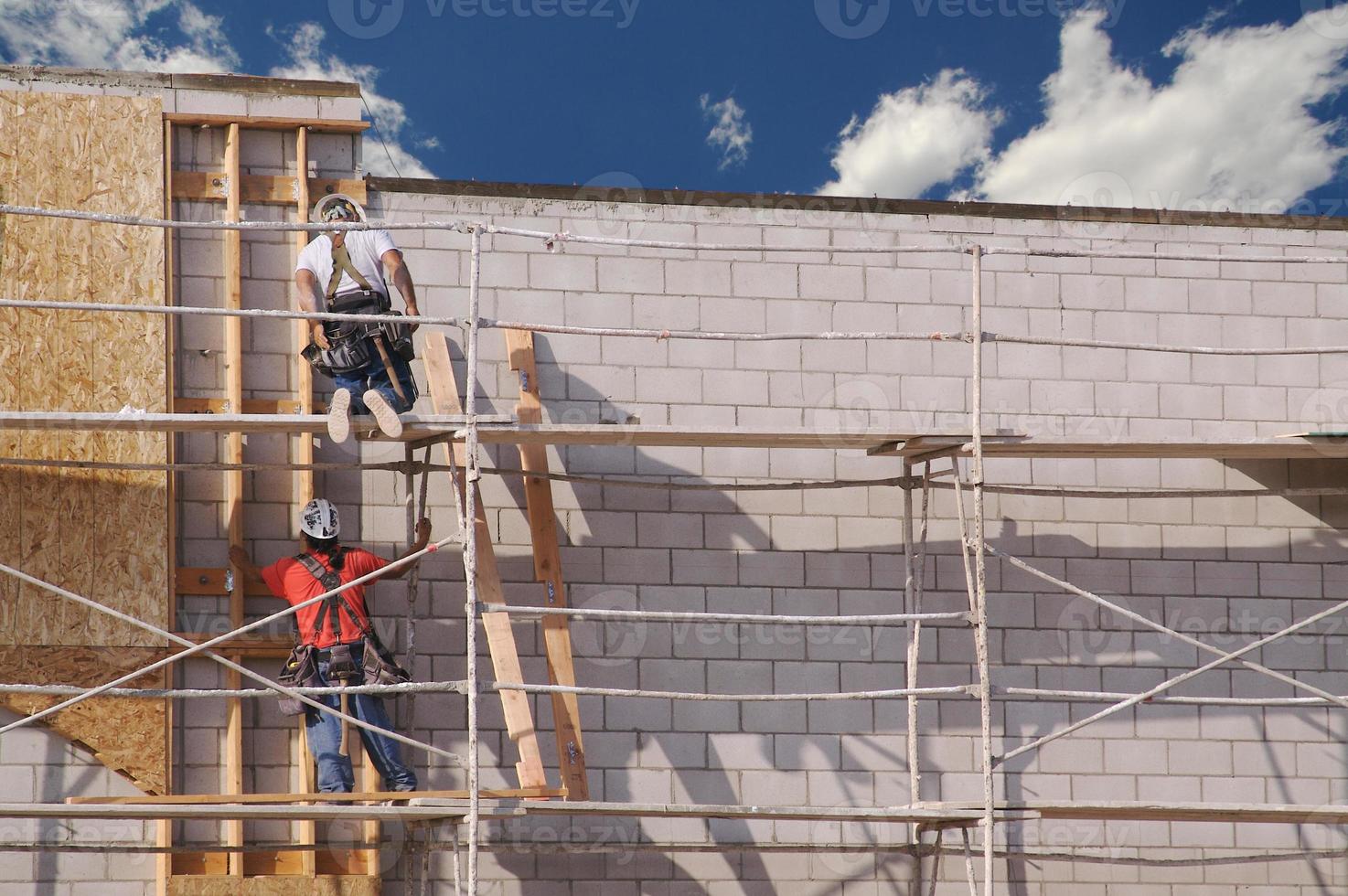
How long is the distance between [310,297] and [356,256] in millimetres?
346

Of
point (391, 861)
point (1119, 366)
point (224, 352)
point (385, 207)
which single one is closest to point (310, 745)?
point (391, 861)

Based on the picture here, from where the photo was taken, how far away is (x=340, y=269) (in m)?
7.60

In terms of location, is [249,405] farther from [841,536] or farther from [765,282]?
[841,536]

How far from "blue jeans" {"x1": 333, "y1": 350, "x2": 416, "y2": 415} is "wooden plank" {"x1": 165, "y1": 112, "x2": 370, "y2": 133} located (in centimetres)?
172

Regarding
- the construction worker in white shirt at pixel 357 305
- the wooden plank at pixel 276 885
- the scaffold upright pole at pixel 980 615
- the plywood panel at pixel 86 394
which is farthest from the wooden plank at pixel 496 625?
the scaffold upright pole at pixel 980 615

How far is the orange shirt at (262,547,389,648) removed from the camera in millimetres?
7266

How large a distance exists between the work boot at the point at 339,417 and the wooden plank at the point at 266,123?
7.79ft

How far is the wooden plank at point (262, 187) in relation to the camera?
8.24 m

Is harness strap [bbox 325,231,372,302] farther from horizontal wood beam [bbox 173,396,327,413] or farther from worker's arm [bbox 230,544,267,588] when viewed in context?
worker's arm [bbox 230,544,267,588]

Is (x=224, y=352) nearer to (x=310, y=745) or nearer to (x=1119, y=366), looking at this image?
(x=310, y=745)

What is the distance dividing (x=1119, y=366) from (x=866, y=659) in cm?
247

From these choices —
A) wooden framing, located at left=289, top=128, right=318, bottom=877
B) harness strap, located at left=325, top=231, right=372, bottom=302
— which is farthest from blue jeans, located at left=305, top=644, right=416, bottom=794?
harness strap, located at left=325, top=231, right=372, bottom=302

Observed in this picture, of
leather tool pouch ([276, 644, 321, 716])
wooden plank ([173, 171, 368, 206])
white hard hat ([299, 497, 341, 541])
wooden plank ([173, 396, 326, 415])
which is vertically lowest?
leather tool pouch ([276, 644, 321, 716])

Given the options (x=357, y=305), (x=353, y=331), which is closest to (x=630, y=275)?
(x=357, y=305)
